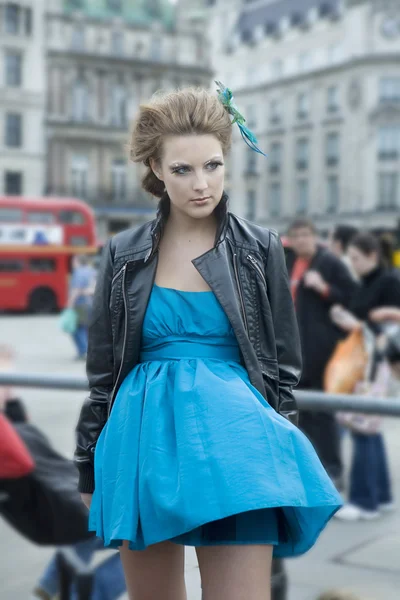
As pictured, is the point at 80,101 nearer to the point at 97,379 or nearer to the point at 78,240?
the point at 78,240

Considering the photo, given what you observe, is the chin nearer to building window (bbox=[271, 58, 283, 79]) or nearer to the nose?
the nose

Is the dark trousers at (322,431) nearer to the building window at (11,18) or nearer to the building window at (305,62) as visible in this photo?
the building window at (11,18)

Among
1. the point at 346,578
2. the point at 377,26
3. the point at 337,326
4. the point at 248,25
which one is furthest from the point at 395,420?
the point at 248,25

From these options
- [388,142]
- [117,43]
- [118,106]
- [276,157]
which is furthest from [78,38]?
[388,142]

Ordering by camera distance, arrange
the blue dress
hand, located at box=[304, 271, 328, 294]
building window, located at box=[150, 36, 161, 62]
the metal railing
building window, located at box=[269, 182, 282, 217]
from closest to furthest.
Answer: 1. the blue dress
2. the metal railing
3. hand, located at box=[304, 271, 328, 294]
4. building window, located at box=[150, 36, 161, 62]
5. building window, located at box=[269, 182, 282, 217]

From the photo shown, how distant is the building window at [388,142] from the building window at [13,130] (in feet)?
84.8

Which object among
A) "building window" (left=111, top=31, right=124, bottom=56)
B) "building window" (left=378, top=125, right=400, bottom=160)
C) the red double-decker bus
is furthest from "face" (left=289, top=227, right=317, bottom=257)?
"building window" (left=378, top=125, right=400, bottom=160)

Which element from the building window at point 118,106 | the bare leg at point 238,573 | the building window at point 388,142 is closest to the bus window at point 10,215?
the bare leg at point 238,573

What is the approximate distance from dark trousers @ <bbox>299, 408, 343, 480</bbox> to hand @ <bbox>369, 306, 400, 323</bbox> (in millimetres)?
718

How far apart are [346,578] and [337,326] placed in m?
2.63

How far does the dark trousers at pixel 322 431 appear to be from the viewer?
15.6 feet

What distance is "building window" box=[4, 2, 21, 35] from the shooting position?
45.9 metres

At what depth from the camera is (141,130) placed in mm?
1959

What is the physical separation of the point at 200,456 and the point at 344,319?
3907 millimetres
